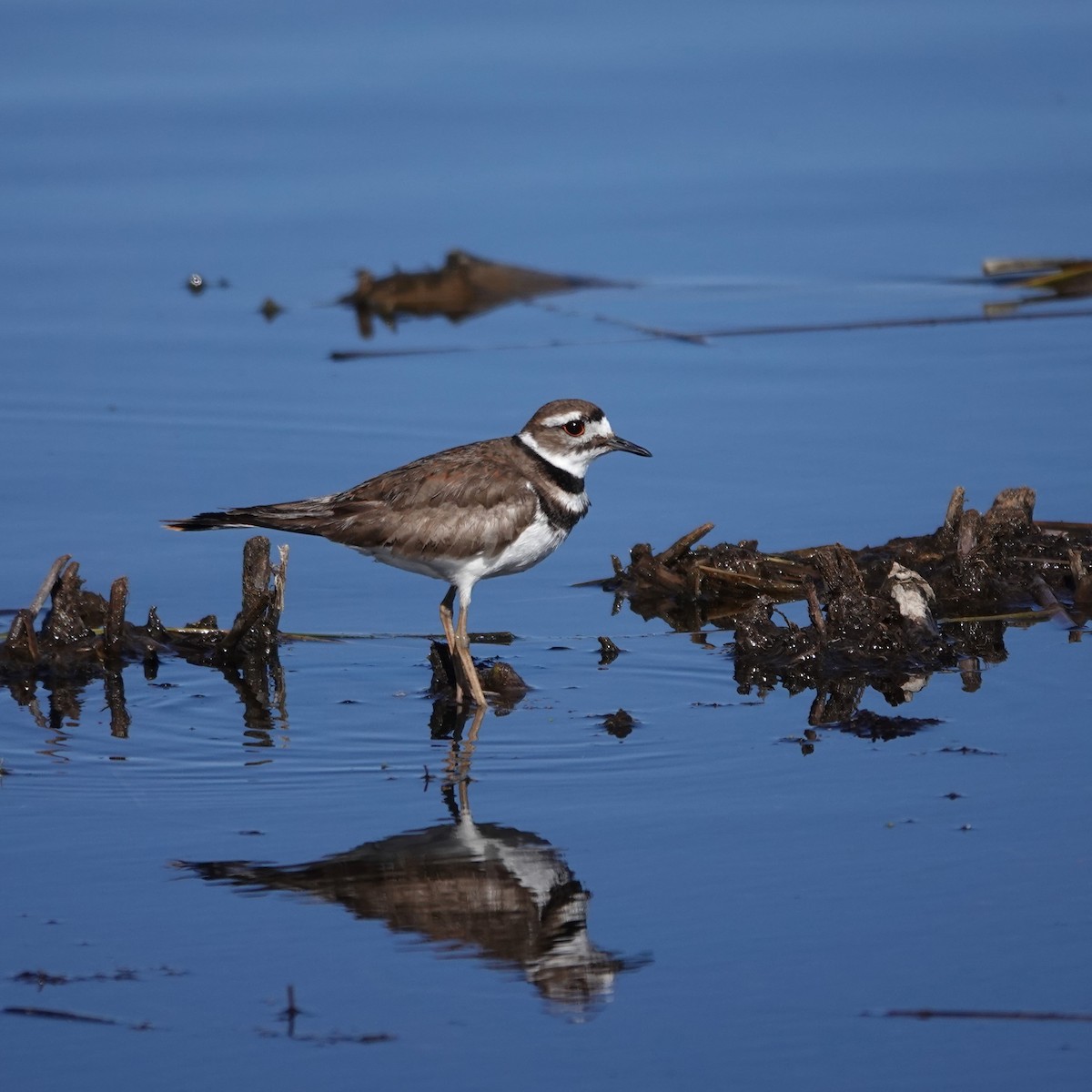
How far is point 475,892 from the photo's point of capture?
613 cm

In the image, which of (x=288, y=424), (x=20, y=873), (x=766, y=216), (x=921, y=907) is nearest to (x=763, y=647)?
(x=921, y=907)

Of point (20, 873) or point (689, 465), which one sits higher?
point (689, 465)

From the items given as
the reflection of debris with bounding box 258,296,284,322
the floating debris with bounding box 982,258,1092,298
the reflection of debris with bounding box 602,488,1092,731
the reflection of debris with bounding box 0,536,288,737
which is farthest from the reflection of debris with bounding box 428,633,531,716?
the floating debris with bounding box 982,258,1092,298

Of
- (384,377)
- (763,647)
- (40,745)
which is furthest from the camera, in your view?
(384,377)

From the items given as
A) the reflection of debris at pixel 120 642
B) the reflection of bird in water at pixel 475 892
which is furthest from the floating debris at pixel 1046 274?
the reflection of bird in water at pixel 475 892

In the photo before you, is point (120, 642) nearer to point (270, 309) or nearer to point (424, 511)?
point (424, 511)

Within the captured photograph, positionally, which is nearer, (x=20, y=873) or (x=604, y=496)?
(x=20, y=873)

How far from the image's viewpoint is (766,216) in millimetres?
14812

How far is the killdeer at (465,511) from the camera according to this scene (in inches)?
336

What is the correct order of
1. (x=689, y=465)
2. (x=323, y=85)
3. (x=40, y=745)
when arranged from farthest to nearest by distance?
(x=323, y=85) < (x=689, y=465) < (x=40, y=745)

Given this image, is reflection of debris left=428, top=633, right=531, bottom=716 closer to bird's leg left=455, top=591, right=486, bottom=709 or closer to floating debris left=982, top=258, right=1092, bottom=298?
bird's leg left=455, top=591, right=486, bottom=709

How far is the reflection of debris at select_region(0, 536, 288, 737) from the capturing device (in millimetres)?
8242

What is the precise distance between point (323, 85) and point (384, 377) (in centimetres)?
535

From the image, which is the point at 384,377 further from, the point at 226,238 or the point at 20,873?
Result: the point at 20,873
